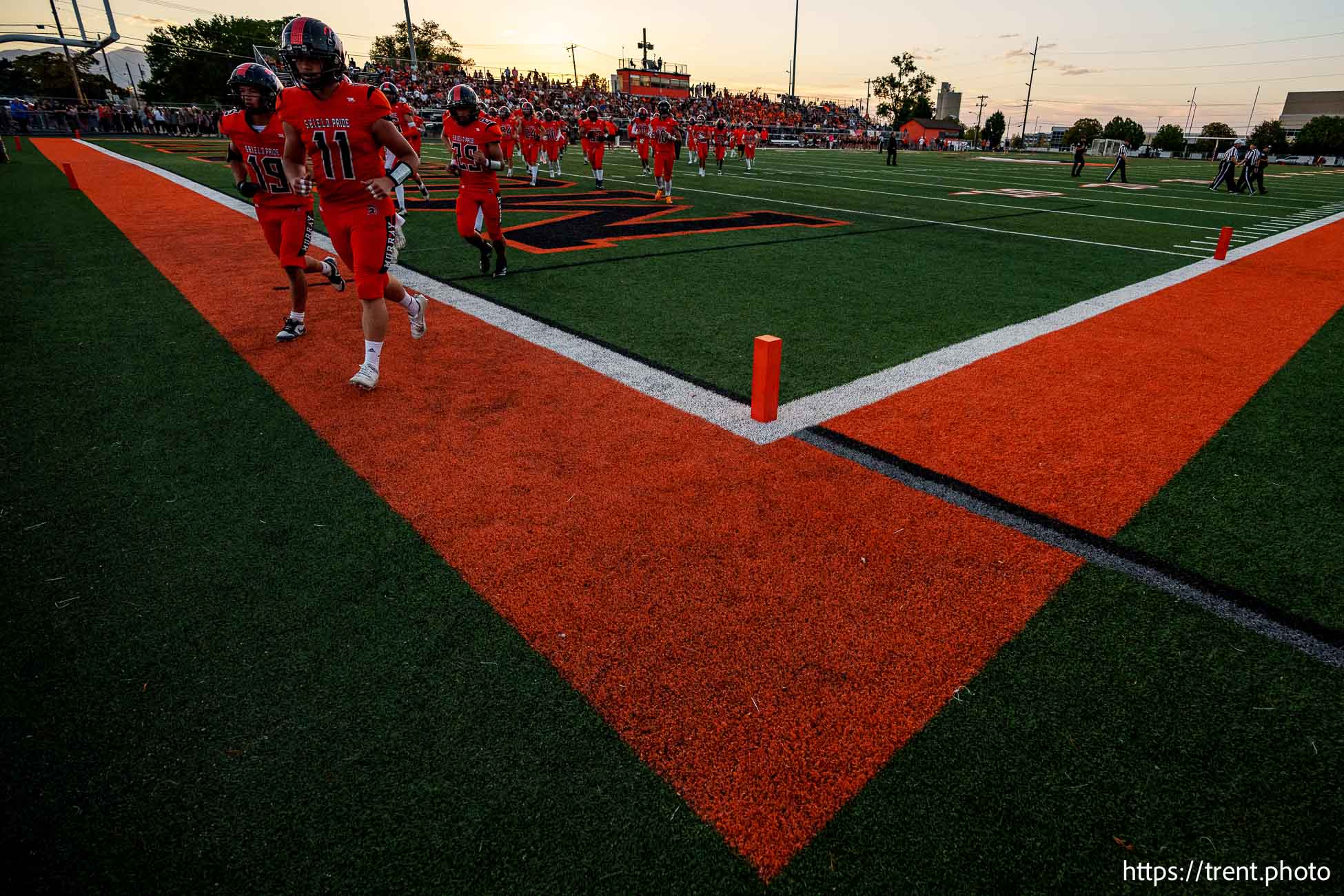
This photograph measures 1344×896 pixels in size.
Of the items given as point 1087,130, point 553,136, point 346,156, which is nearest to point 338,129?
point 346,156

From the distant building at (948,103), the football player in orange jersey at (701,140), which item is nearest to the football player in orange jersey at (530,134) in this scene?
the football player in orange jersey at (701,140)

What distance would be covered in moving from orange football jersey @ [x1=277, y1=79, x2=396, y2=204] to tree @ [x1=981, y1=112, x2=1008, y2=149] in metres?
82.5

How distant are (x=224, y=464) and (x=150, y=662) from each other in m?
1.60

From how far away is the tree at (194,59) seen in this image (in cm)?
6309

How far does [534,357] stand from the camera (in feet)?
17.3

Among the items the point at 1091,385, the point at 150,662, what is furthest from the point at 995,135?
the point at 150,662

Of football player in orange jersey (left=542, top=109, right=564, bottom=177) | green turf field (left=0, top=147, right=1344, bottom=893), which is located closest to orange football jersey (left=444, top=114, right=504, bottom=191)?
green turf field (left=0, top=147, right=1344, bottom=893)

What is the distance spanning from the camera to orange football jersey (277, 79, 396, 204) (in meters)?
4.29

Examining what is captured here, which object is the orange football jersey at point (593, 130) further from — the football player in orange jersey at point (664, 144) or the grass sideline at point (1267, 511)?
the grass sideline at point (1267, 511)

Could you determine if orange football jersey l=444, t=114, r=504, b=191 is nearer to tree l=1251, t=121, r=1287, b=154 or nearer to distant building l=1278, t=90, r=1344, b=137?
tree l=1251, t=121, r=1287, b=154

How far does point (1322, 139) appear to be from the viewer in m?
57.6

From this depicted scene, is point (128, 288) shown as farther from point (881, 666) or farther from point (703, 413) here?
point (881, 666)

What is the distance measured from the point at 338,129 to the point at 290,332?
201cm

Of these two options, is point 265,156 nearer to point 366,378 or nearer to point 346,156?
point 346,156
